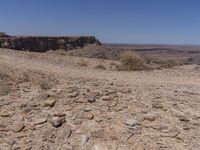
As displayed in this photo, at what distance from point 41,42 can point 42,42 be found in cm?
14

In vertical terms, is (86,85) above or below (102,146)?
above

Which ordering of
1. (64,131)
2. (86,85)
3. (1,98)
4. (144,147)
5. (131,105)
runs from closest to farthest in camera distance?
(144,147) < (64,131) < (131,105) < (1,98) < (86,85)

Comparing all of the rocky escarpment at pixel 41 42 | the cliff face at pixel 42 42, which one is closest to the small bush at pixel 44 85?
the cliff face at pixel 42 42

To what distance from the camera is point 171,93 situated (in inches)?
365

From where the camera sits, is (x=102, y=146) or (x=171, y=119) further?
(x=171, y=119)

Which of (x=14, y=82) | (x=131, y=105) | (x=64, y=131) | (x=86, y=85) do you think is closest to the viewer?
(x=64, y=131)

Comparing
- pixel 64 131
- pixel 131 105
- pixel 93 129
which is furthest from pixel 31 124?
pixel 131 105

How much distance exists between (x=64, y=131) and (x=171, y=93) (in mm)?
3217

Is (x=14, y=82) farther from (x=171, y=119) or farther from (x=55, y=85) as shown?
(x=171, y=119)

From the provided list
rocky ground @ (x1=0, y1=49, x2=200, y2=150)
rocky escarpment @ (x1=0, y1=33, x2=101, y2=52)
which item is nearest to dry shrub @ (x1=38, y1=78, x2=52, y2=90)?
rocky ground @ (x1=0, y1=49, x2=200, y2=150)

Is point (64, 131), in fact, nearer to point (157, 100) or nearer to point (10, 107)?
point (10, 107)

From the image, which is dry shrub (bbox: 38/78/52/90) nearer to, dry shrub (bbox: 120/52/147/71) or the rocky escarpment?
dry shrub (bbox: 120/52/147/71)

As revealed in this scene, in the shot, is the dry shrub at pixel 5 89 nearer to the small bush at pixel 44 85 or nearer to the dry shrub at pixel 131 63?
the small bush at pixel 44 85

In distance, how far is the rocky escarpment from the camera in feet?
157
